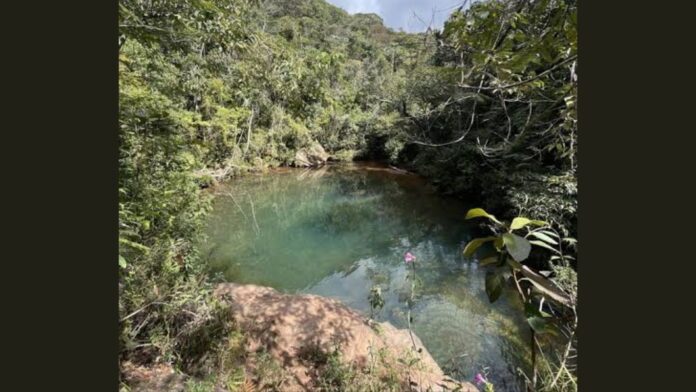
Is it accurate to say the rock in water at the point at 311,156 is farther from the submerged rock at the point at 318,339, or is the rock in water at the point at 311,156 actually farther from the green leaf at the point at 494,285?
the green leaf at the point at 494,285

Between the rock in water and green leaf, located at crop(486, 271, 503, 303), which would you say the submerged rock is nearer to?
green leaf, located at crop(486, 271, 503, 303)

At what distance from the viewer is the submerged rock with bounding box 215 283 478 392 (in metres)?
3.26

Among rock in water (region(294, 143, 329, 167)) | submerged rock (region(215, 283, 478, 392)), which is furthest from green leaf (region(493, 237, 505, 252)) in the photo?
rock in water (region(294, 143, 329, 167))

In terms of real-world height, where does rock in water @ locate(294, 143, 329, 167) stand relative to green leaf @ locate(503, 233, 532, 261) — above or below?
below

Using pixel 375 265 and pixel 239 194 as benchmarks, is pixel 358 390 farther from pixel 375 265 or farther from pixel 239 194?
pixel 239 194

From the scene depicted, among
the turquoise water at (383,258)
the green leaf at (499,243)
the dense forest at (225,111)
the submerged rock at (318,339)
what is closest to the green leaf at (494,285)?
the green leaf at (499,243)

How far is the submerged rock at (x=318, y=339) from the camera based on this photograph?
10.7ft

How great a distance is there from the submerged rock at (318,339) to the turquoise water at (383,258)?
43 cm

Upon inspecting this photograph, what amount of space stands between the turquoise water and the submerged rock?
0.43 m

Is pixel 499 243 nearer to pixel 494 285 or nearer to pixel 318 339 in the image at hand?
pixel 494 285

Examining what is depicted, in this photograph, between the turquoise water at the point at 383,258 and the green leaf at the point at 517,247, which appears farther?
the turquoise water at the point at 383,258

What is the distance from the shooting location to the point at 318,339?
146 inches

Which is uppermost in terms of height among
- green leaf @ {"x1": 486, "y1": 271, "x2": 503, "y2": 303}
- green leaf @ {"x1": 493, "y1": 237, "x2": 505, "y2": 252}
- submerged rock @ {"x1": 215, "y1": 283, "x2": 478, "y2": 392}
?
green leaf @ {"x1": 493, "y1": 237, "x2": 505, "y2": 252}

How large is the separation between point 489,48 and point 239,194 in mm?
12551
